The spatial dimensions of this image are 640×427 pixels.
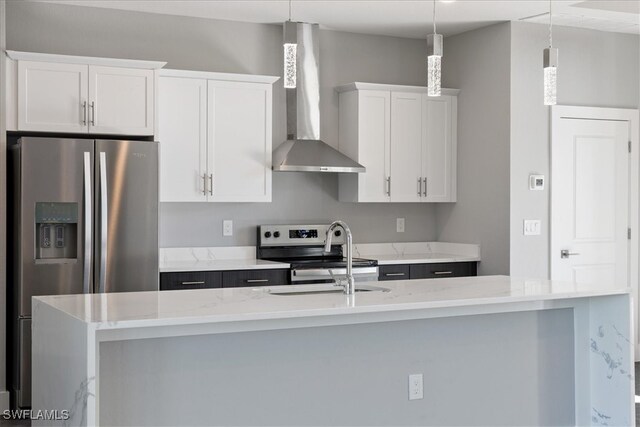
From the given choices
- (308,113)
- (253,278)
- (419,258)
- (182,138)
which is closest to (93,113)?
(182,138)

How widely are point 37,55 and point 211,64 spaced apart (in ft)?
4.45

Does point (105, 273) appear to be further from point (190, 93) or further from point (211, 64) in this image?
point (211, 64)

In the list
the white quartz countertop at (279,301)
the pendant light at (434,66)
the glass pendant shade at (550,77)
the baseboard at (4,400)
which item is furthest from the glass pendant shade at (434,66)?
the baseboard at (4,400)

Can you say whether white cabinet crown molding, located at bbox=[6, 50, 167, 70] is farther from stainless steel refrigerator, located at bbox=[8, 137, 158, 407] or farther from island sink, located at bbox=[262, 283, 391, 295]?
island sink, located at bbox=[262, 283, 391, 295]

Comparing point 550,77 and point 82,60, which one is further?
point 82,60

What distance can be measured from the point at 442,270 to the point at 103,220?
8.38 ft

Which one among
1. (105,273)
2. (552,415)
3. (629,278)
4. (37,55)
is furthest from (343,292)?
(629,278)

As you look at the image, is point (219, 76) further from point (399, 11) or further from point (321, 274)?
point (321, 274)

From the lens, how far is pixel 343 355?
3.90 meters

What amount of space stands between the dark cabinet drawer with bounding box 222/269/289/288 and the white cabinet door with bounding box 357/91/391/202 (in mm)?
971

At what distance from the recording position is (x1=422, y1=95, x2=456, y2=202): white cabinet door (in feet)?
21.5

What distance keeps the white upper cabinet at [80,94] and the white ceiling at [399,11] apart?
564mm

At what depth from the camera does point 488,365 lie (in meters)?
4.28

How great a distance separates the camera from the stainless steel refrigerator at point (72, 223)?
4992mm
